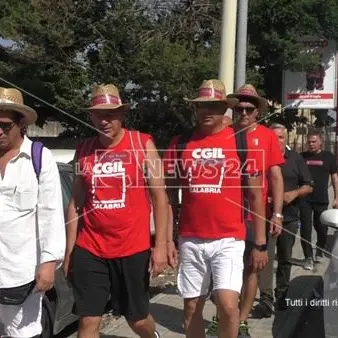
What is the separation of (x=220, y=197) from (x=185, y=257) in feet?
1.57

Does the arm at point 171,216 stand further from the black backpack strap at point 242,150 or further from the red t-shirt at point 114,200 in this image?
the black backpack strap at point 242,150

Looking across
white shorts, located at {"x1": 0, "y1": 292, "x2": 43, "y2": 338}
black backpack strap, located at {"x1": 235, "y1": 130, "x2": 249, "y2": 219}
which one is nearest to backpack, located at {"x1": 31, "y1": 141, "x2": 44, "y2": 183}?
white shorts, located at {"x1": 0, "y1": 292, "x2": 43, "y2": 338}

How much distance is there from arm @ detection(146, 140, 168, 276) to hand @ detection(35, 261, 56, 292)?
99 centimetres

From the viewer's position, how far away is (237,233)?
14.7 feet

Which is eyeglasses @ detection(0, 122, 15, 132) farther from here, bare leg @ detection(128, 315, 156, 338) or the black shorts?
bare leg @ detection(128, 315, 156, 338)

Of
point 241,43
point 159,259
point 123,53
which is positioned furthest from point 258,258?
point 123,53

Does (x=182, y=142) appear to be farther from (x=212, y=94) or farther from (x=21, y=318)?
(x=21, y=318)

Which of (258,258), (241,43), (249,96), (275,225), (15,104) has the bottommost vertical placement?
(258,258)

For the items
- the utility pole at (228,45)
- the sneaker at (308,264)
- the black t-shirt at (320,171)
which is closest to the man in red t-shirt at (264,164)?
the utility pole at (228,45)

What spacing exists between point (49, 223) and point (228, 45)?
151 inches

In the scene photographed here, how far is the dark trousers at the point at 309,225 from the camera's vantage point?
888 centimetres

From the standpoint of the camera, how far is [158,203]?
4.35 m

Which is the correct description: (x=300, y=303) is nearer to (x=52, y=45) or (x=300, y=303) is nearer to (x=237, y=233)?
(x=237, y=233)

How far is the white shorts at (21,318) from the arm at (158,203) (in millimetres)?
961
